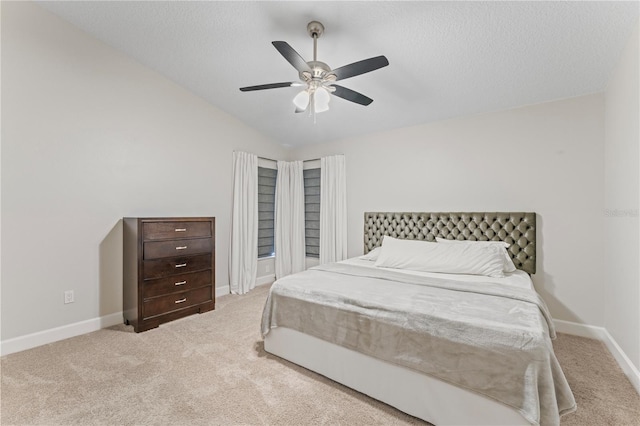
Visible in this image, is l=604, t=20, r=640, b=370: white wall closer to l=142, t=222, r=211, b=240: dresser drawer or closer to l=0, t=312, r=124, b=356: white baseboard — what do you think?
l=142, t=222, r=211, b=240: dresser drawer

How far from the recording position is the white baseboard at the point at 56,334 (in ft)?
8.07

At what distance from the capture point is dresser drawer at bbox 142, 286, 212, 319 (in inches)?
118

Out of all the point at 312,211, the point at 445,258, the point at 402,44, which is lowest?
the point at 445,258

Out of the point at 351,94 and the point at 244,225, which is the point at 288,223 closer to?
the point at 244,225

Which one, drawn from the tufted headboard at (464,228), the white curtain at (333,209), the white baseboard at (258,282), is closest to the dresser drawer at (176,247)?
the white baseboard at (258,282)

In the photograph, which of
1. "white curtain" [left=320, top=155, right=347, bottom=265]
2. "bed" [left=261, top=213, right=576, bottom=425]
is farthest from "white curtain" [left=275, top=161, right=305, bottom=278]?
"bed" [left=261, top=213, right=576, bottom=425]

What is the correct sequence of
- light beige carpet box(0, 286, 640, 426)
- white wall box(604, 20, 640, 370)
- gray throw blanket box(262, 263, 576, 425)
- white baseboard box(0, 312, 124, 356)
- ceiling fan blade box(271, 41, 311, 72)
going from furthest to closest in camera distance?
white baseboard box(0, 312, 124, 356) → white wall box(604, 20, 640, 370) → ceiling fan blade box(271, 41, 311, 72) → light beige carpet box(0, 286, 640, 426) → gray throw blanket box(262, 263, 576, 425)

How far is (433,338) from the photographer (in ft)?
5.46

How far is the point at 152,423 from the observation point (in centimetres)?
166

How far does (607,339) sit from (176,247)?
441cm

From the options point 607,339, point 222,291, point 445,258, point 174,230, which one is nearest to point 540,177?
point 445,258

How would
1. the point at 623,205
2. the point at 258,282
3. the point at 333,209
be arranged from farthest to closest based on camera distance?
1. the point at 258,282
2. the point at 333,209
3. the point at 623,205

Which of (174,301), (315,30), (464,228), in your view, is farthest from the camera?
(464,228)

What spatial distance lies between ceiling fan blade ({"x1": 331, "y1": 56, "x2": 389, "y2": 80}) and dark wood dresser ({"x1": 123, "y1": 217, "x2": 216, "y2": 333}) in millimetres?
2363
